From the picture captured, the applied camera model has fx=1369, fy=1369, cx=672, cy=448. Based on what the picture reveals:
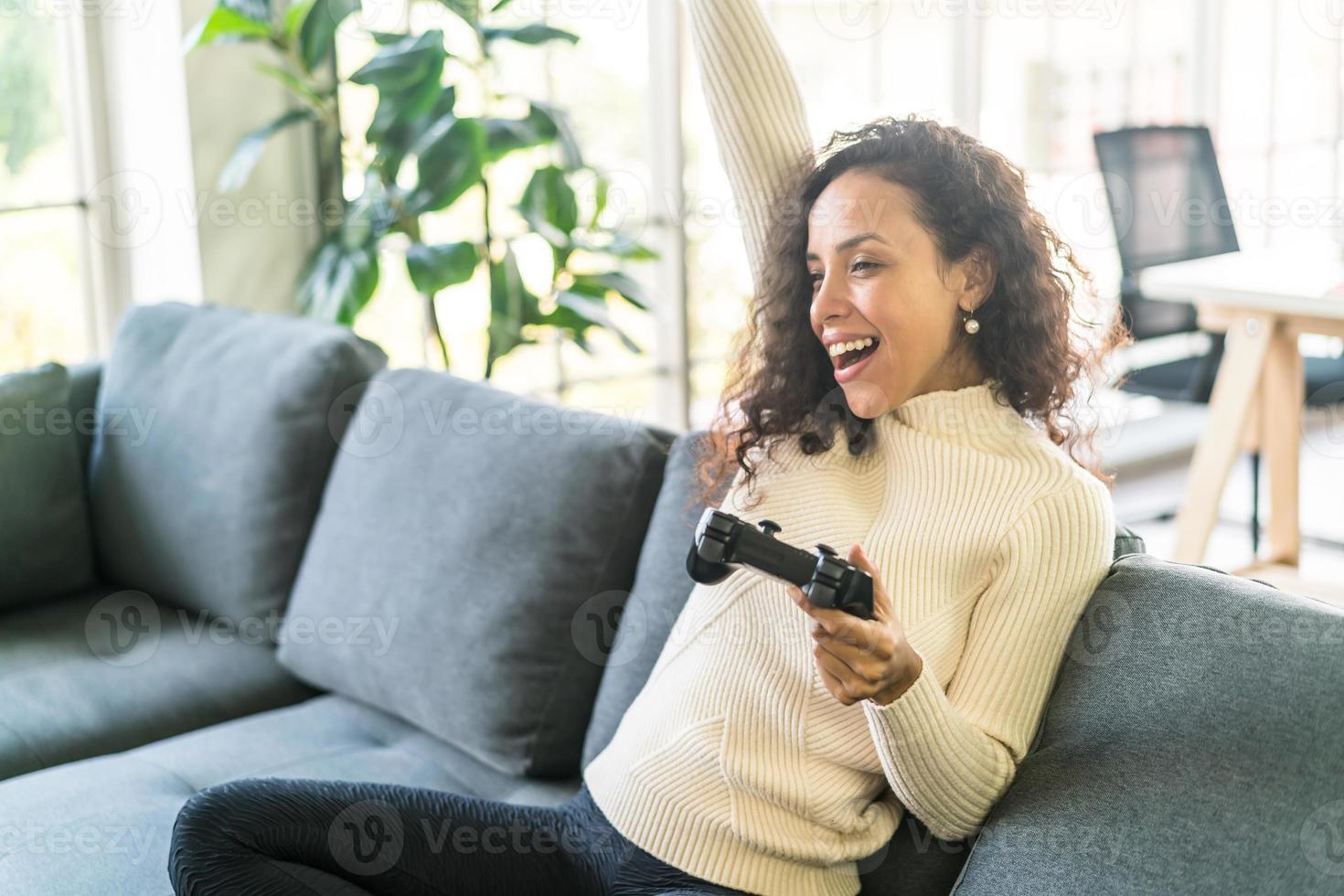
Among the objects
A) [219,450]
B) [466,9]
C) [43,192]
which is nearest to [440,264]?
[466,9]

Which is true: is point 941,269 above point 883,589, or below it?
above

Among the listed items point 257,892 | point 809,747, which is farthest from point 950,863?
point 257,892

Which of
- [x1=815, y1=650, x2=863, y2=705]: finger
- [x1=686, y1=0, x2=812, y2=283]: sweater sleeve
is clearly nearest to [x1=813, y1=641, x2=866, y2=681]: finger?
[x1=815, y1=650, x2=863, y2=705]: finger

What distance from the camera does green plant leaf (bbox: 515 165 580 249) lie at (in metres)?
2.73

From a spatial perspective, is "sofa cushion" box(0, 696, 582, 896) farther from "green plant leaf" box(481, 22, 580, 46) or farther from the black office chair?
the black office chair

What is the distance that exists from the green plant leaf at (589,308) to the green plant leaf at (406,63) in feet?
1.69

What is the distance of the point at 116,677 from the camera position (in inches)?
78.6

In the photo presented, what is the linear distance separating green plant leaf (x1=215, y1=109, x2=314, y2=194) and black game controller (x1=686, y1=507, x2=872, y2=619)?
→ 1879 mm

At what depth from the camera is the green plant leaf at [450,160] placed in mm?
2572

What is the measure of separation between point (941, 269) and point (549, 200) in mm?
1552

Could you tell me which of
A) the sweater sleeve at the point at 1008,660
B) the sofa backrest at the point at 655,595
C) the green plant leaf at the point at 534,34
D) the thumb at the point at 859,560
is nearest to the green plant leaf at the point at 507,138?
the green plant leaf at the point at 534,34

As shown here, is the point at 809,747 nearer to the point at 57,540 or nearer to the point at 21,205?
the point at 57,540

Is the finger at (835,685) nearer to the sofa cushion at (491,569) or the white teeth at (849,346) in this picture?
the white teeth at (849,346)

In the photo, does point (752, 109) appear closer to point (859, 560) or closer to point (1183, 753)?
point (859, 560)
